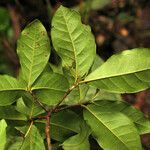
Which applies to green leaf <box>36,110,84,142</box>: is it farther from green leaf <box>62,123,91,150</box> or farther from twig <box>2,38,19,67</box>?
twig <box>2,38,19,67</box>

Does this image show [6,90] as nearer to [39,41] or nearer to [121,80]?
[39,41]

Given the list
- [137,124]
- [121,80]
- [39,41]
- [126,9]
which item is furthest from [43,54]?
[126,9]

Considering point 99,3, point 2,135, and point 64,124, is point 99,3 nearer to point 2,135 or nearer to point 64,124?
point 64,124

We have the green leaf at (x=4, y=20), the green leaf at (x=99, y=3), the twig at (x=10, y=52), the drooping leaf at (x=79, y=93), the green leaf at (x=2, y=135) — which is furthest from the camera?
the green leaf at (x=99, y=3)

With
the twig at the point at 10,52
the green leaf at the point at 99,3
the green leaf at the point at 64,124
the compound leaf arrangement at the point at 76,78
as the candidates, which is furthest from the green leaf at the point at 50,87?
the green leaf at the point at 99,3

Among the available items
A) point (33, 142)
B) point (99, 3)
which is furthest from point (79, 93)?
point (99, 3)

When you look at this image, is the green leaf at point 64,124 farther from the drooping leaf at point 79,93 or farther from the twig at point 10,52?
the twig at point 10,52
